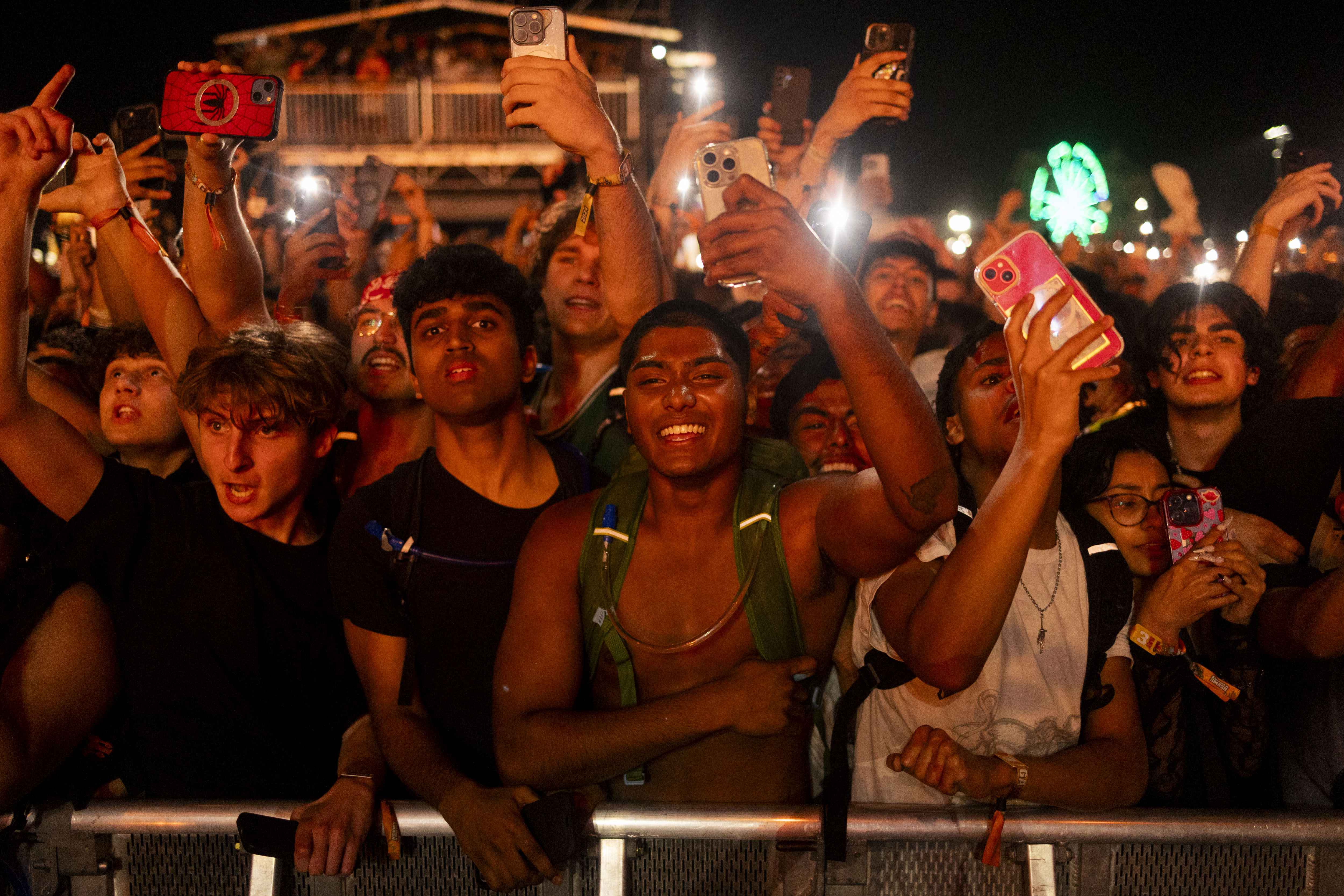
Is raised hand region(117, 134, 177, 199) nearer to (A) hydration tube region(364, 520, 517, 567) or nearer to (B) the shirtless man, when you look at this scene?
(A) hydration tube region(364, 520, 517, 567)

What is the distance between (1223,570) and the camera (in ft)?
8.30

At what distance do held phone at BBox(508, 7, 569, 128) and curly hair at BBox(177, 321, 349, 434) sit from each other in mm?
1077

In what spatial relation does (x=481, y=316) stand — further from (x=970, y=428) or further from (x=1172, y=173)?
(x=1172, y=173)

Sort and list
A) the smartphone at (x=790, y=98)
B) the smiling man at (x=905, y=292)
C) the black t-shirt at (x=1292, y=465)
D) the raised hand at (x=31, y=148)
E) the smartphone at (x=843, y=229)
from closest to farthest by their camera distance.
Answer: the raised hand at (x=31, y=148) < the black t-shirt at (x=1292, y=465) < the smartphone at (x=843, y=229) < the smartphone at (x=790, y=98) < the smiling man at (x=905, y=292)

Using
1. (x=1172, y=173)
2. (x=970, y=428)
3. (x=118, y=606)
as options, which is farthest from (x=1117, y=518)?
(x=1172, y=173)

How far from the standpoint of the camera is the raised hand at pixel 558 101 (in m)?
2.58

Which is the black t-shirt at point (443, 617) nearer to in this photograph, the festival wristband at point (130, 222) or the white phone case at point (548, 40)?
the festival wristband at point (130, 222)

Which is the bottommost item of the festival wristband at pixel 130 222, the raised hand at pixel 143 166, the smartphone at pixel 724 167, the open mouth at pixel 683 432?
the open mouth at pixel 683 432

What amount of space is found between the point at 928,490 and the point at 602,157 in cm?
138

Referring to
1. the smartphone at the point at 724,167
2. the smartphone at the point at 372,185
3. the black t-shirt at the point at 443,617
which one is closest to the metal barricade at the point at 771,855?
the black t-shirt at the point at 443,617

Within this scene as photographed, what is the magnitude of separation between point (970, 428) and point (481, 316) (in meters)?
1.52

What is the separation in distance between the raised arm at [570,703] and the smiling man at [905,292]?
2648 mm

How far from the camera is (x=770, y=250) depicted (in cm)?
192

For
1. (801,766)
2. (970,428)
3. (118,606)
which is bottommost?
(801,766)
